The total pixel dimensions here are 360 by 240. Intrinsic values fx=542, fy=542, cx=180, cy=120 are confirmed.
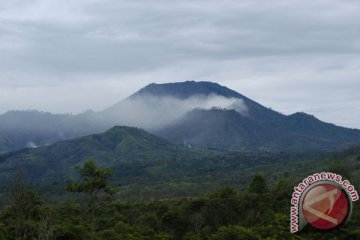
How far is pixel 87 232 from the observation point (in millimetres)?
54469

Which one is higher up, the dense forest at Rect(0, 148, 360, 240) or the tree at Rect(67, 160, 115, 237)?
the tree at Rect(67, 160, 115, 237)

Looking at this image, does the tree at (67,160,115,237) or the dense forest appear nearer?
the dense forest

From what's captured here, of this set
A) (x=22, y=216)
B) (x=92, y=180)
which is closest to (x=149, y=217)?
(x=92, y=180)

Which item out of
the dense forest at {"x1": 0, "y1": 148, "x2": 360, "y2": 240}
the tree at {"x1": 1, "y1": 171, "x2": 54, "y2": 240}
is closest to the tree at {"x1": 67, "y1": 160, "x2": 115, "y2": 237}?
the dense forest at {"x1": 0, "y1": 148, "x2": 360, "y2": 240}

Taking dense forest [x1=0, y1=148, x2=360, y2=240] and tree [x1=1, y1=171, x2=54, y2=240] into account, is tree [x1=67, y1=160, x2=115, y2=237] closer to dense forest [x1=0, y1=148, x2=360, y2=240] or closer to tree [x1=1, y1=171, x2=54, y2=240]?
dense forest [x1=0, y1=148, x2=360, y2=240]

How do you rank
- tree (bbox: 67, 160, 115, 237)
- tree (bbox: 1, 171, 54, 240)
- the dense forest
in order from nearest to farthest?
the dense forest
tree (bbox: 1, 171, 54, 240)
tree (bbox: 67, 160, 115, 237)

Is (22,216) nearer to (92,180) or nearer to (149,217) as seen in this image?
(92,180)

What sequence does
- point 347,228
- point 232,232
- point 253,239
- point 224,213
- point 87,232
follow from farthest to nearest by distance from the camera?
point 224,213 < point 87,232 < point 232,232 < point 253,239 < point 347,228

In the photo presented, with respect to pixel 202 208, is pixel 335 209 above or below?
above

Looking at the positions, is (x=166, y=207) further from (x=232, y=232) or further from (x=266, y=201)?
(x=232, y=232)

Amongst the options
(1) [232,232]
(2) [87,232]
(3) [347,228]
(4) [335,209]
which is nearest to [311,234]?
(3) [347,228]

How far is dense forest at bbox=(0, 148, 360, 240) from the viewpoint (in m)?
47.4

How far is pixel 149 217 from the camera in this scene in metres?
77.4

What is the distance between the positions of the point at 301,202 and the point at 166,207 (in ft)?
204
